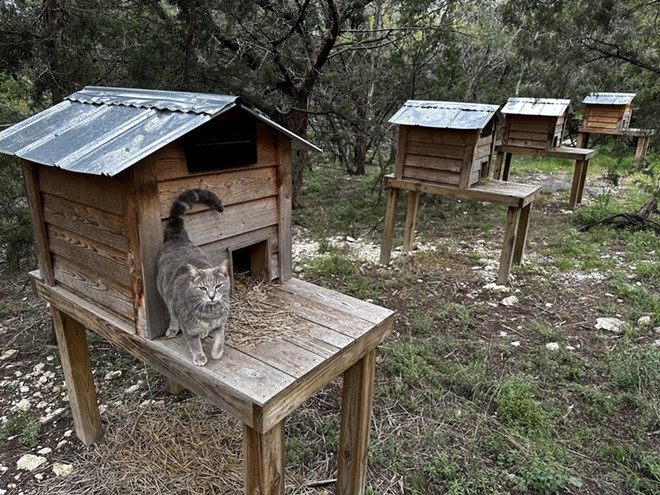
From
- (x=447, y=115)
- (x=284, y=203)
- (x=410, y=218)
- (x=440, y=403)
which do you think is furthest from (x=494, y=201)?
(x=284, y=203)

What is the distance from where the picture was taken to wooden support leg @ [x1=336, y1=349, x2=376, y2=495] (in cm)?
261

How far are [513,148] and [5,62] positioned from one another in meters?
8.91

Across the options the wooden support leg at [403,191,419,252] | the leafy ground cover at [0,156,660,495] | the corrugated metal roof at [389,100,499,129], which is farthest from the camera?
the wooden support leg at [403,191,419,252]

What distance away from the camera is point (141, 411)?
12.1 feet

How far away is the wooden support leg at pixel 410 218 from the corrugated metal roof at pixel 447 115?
1.19 meters

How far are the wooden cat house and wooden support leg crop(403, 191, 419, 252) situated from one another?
4.40 metres

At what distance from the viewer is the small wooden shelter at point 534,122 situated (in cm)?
926

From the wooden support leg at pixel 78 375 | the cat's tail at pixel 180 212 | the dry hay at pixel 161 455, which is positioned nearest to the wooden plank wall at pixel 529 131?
the dry hay at pixel 161 455

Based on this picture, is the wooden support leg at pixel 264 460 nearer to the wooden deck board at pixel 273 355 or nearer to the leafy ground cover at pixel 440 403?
the wooden deck board at pixel 273 355

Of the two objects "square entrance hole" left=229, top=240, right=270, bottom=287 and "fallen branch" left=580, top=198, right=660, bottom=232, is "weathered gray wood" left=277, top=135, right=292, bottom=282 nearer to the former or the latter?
"square entrance hole" left=229, top=240, right=270, bottom=287

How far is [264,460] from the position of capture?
1952 mm

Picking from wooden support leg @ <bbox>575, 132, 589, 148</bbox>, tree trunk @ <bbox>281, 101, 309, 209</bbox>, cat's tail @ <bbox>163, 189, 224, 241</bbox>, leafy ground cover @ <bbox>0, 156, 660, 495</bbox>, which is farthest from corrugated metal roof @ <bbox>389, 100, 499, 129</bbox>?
wooden support leg @ <bbox>575, 132, 589, 148</bbox>

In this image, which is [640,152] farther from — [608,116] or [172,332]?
[172,332]

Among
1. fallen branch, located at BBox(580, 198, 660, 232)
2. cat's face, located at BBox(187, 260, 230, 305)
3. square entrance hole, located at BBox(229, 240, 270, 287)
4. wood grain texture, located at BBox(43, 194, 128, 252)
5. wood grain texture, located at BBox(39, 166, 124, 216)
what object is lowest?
fallen branch, located at BBox(580, 198, 660, 232)
